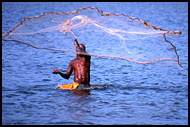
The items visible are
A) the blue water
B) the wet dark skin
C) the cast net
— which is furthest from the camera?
the wet dark skin

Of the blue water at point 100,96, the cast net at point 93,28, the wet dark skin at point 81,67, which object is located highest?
the cast net at point 93,28

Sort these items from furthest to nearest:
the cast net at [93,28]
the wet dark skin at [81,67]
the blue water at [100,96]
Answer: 1. the wet dark skin at [81,67]
2. the cast net at [93,28]
3. the blue water at [100,96]

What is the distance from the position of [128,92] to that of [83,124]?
377cm

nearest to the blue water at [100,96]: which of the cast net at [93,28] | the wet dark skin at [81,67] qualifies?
the wet dark skin at [81,67]

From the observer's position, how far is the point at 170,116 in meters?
13.6

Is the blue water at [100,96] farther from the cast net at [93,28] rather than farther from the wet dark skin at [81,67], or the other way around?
the cast net at [93,28]

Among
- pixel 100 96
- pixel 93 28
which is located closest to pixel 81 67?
pixel 100 96

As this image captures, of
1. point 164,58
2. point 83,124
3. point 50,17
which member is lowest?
point 83,124

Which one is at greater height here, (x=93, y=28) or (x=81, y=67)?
(x=93, y=28)

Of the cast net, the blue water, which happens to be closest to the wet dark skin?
the blue water

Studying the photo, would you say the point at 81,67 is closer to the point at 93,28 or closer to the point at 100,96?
the point at 100,96

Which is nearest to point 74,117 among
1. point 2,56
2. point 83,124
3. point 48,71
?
point 83,124

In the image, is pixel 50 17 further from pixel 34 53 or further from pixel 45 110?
pixel 34 53

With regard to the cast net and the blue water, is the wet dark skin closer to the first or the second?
the blue water
